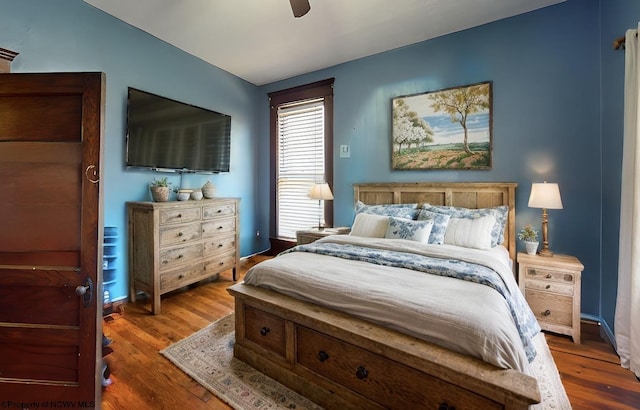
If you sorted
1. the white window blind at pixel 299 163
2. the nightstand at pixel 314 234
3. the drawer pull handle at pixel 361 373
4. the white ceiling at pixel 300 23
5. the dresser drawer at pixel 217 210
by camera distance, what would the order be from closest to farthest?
the drawer pull handle at pixel 361 373 → the white ceiling at pixel 300 23 → the dresser drawer at pixel 217 210 → the nightstand at pixel 314 234 → the white window blind at pixel 299 163

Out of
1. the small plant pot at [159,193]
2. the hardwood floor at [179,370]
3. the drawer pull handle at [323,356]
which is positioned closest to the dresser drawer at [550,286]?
the hardwood floor at [179,370]

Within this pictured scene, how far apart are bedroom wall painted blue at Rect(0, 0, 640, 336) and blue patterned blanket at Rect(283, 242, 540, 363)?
1.35m

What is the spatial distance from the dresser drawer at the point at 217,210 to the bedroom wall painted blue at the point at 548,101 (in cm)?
221

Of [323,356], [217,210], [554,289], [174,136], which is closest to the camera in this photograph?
[323,356]

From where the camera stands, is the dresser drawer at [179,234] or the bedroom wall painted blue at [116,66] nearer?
the bedroom wall painted blue at [116,66]

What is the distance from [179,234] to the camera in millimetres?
2926

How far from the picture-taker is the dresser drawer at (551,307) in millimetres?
2209

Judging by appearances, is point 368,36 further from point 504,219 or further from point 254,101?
point 504,219

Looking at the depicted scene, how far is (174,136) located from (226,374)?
8.71ft

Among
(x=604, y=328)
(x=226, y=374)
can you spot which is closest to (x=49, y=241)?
(x=226, y=374)

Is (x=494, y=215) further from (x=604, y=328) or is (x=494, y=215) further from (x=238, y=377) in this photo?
(x=238, y=377)

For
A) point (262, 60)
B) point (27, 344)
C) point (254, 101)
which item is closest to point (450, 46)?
point (262, 60)

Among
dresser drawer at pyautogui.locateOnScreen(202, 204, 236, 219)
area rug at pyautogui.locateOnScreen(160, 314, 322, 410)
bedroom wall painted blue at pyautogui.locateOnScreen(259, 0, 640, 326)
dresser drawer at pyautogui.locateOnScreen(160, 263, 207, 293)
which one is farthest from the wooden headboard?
area rug at pyautogui.locateOnScreen(160, 314, 322, 410)

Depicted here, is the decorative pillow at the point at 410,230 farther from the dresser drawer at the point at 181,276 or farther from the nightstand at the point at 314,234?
the dresser drawer at the point at 181,276
